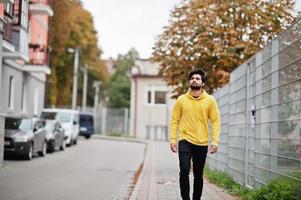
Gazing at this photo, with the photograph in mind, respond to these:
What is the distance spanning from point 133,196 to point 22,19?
52.6 ft

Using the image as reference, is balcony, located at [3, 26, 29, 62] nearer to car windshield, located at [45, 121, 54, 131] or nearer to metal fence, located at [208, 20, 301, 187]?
car windshield, located at [45, 121, 54, 131]

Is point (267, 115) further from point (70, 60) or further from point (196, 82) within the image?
point (70, 60)

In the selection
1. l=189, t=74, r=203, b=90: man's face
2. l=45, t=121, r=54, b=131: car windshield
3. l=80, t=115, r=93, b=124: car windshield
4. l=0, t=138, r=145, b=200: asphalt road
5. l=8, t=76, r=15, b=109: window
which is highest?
l=8, t=76, r=15, b=109: window

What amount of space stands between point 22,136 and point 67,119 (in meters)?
13.8

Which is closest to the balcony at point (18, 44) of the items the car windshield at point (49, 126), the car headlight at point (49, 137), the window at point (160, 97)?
the car windshield at point (49, 126)

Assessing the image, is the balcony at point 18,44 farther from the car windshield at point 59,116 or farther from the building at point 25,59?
the car windshield at point 59,116

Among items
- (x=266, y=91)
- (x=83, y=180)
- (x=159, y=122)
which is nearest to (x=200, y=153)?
(x=266, y=91)

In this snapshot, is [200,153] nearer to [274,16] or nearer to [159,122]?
[274,16]

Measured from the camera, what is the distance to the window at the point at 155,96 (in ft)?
177

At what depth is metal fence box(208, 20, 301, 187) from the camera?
809cm

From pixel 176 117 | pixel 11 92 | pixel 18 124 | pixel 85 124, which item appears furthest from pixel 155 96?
pixel 176 117

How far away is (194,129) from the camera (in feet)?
27.4

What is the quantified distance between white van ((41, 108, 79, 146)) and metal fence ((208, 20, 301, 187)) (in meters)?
21.9

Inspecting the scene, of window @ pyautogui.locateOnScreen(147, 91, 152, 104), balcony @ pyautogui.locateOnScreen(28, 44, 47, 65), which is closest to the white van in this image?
balcony @ pyautogui.locateOnScreen(28, 44, 47, 65)
